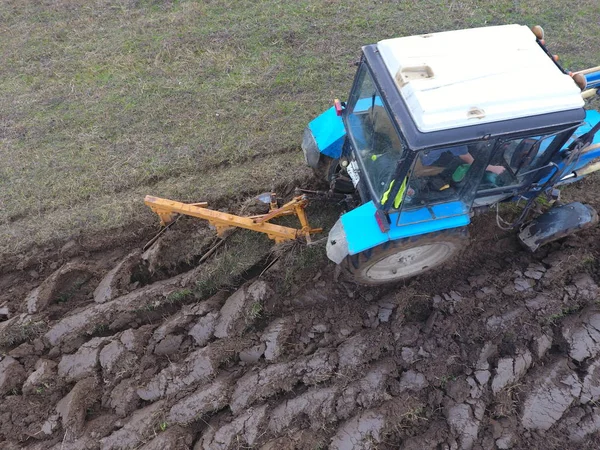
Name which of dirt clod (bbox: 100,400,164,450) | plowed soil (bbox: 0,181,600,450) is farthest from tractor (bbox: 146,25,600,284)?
dirt clod (bbox: 100,400,164,450)

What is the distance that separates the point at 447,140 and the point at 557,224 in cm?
195

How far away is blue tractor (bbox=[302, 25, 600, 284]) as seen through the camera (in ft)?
8.89

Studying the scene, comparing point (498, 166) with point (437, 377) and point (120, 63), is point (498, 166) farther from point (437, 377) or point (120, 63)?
point (120, 63)

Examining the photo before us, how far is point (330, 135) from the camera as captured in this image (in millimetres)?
3945

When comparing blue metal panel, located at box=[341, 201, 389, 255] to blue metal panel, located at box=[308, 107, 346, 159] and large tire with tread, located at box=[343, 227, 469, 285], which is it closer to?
large tire with tread, located at box=[343, 227, 469, 285]

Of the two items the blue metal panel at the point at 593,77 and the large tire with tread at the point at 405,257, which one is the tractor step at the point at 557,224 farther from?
the blue metal panel at the point at 593,77

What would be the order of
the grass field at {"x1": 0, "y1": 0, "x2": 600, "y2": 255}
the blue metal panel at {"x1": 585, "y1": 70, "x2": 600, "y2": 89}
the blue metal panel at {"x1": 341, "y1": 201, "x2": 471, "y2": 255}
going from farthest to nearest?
1. the grass field at {"x1": 0, "y1": 0, "x2": 600, "y2": 255}
2. the blue metal panel at {"x1": 585, "y1": 70, "x2": 600, "y2": 89}
3. the blue metal panel at {"x1": 341, "y1": 201, "x2": 471, "y2": 255}

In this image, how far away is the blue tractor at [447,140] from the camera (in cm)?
271

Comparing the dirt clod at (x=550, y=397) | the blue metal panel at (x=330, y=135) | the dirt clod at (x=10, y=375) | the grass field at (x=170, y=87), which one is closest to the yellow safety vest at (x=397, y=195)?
the blue metal panel at (x=330, y=135)

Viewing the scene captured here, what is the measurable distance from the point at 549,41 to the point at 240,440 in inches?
275

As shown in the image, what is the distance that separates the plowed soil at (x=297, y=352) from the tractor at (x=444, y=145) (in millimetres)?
400

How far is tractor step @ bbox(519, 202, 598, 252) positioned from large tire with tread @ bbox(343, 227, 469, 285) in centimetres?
81

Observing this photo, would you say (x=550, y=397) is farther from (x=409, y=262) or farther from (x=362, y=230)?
(x=362, y=230)

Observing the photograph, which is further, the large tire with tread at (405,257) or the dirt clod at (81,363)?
the dirt clod at (81,363)
